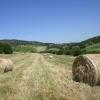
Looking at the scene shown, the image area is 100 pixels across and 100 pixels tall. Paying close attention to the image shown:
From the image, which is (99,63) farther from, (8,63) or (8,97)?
(8,63)

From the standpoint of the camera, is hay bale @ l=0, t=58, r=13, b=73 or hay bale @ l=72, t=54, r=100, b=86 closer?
hay bale @ l=72, t=54, r=100, b=86

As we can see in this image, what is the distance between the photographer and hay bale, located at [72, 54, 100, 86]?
10.9 meters

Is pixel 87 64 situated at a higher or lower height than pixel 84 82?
higher

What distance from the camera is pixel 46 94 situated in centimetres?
875

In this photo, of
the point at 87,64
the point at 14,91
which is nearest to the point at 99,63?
the point at 87,64

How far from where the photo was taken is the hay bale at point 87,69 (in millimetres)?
10945

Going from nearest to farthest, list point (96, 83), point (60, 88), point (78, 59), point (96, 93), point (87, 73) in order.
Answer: point (96, 93), point (60, 88), point (96, 83), point (87, 73), point (78, 59)

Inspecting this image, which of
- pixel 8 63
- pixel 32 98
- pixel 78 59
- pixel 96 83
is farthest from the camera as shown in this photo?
pixel 8 63

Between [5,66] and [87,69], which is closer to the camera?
[87,69]

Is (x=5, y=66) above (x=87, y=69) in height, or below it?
below

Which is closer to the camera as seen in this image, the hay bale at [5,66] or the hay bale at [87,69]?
the hay bale at [87,69]

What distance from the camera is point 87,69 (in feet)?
38.3

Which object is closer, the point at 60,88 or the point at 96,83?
the point at 60,88

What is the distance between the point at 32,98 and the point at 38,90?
51.4 inches
